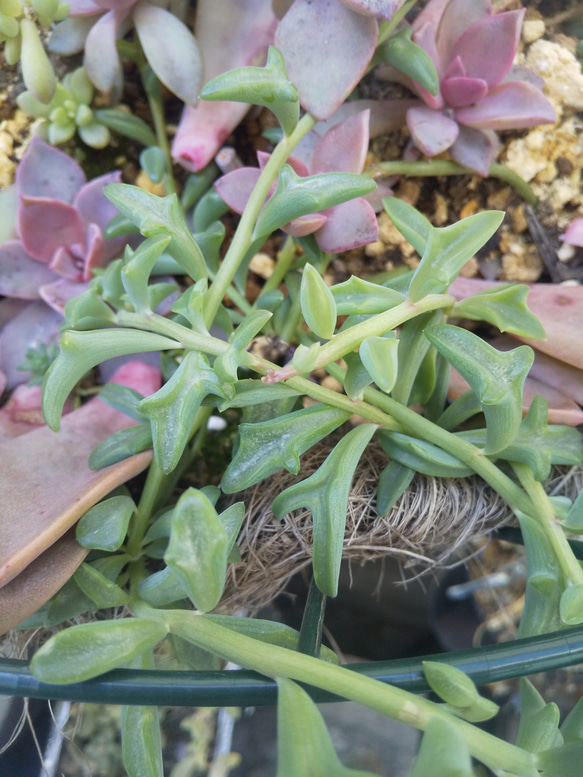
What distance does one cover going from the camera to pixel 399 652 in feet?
3.30

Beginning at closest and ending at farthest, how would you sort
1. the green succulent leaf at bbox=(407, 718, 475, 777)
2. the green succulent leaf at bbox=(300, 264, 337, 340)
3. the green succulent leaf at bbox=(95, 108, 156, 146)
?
the green succulent leaf at bbox=(407, 718, 475, 777), the green succulent leaf at bbox=(300, 264, 337, 340), the green succulent leaf at bbox=(95, 108, 156, 146)

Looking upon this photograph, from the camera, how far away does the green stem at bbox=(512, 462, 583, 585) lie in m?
0.55

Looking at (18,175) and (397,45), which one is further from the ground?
(397,45)

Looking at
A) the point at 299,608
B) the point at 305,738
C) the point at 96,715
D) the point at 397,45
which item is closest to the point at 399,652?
the point at 299,608

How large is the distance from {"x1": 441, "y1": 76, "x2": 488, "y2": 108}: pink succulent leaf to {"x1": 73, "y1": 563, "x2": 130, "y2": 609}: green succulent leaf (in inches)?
24.2

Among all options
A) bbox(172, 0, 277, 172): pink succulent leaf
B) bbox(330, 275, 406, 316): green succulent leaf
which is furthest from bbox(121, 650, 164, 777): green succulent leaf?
bbox(172, 0, 277, 172): pink succulent leaf

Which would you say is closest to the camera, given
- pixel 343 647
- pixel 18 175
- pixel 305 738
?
pixel 305 738

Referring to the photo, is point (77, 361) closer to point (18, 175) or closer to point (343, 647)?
point (18, 175)

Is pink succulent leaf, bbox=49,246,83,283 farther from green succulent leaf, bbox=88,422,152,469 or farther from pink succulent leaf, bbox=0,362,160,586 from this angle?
green succulent leaf, bbox=88,422,152,469

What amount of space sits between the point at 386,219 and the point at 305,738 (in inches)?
23.6

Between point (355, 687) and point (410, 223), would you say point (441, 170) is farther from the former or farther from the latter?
point (355, 687)

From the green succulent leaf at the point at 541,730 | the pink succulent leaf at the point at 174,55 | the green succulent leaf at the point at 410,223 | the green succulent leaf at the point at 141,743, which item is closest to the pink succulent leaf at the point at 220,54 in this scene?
the pink succulent leaf at the point at 174,55

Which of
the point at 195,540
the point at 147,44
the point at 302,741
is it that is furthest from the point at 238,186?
the point at 302,741

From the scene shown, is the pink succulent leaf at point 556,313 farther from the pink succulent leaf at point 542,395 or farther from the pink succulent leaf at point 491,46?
the pink succulent leaf at point 491,46
